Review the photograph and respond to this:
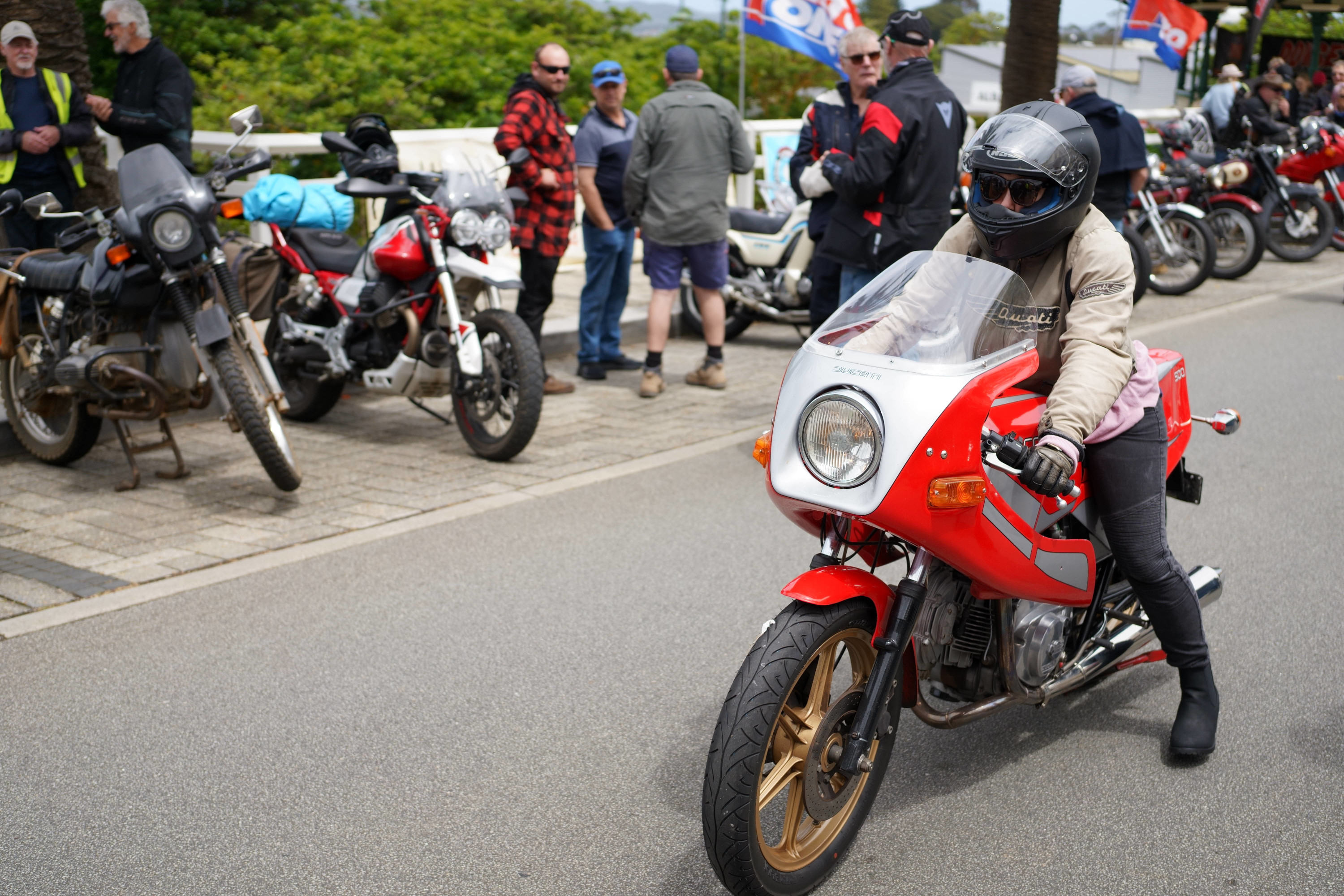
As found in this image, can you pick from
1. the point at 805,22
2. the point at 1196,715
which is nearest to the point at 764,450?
the point at 1196,715

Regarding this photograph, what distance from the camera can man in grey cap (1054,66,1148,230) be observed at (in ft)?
30.6

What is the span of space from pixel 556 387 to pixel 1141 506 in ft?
18.0

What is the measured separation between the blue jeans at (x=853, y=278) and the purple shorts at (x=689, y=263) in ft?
5.62

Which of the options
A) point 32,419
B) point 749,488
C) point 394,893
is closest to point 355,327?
point 32,419

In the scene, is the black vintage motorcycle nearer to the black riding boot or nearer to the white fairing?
the white fairing

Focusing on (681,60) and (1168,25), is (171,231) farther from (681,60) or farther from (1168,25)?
(1168,25)

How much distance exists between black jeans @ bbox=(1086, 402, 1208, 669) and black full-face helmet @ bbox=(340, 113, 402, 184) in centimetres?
510

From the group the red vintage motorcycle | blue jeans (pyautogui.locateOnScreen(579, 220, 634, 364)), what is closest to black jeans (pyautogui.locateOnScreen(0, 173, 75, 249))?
blue jeans (pyautogui.locateOnScreen(579, 220, 634, 364))

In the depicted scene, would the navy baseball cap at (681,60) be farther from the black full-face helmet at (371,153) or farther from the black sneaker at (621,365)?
the black sneaker at (621,365)

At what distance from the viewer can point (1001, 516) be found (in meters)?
2.99

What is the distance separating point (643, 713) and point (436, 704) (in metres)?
0.65

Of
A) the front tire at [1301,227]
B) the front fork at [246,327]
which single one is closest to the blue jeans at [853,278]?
the front fork at [246,327]

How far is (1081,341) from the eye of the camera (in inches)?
123

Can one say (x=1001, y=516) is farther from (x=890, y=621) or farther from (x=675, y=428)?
(x=675, y=428)
